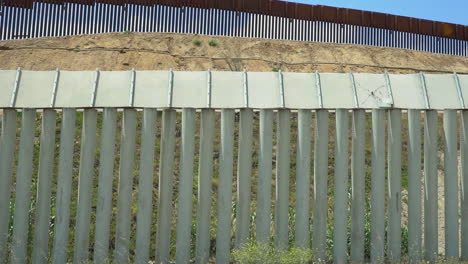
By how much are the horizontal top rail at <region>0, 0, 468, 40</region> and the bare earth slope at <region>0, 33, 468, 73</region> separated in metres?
1.77

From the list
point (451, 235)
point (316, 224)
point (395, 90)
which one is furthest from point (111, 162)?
point (451, 235)

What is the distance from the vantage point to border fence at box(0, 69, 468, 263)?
39.2ft

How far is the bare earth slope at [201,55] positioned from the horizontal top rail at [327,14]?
1.77 m

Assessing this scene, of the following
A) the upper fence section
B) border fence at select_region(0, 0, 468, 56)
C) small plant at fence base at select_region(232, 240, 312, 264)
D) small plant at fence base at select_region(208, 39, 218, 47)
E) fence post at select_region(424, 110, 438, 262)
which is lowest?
small plant at fence base at select_region(232, 240, 312, 264)

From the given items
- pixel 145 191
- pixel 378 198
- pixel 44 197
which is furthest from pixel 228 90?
pixel 44 197

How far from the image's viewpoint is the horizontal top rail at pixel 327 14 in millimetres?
30328

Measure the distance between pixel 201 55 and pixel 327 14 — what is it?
350 inches

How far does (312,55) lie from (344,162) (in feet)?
62.2

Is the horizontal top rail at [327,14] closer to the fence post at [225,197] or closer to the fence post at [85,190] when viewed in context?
the fence post at [85,190]

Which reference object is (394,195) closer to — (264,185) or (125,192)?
(264,185)

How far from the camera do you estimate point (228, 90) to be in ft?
41.9

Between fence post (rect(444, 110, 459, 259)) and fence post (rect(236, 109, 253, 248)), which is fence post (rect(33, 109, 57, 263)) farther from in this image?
fence post (rect(444, 110, 459, 259))

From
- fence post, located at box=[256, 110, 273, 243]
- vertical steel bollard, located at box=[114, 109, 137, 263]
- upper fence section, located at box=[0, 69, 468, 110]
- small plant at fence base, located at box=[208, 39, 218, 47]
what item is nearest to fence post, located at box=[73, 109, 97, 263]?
upper fence section, located at box=[0, 69, 468, 110]

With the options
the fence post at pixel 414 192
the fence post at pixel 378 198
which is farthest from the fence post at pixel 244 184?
the fence post at pixel 414 192
